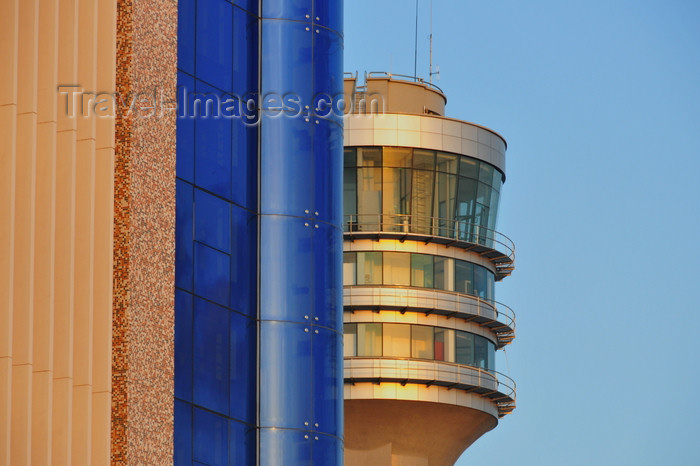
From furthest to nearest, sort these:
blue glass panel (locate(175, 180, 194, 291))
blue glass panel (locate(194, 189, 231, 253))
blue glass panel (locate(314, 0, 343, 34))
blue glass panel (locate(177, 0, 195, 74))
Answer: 1. blue glass panel (locate(314, 0, 343, 34))
2. blue glass panel (locate(177, 0, 195, 74))
3. blue glass panel (locate(194, 189, 231, 253))
4. blue glass panel (locate(175, 180, 194, 291))

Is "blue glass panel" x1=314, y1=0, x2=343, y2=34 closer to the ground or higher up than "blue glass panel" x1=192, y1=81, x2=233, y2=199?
higher up

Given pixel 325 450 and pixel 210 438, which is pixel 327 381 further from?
pixel 210 438

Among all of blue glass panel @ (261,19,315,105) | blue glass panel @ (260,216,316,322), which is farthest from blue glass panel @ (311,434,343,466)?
blue glass panel @ (261,19,315,105)

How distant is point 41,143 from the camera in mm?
28359

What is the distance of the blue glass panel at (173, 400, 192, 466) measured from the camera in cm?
3000

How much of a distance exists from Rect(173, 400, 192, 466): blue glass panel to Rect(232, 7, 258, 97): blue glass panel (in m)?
7.47

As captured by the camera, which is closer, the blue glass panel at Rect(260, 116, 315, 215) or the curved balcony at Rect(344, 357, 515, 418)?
the blue glass panel at Rect(260, 116, 315, 215)

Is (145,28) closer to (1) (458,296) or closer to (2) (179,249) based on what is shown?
(2) (179,249)

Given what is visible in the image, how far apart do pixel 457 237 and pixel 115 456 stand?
149ft

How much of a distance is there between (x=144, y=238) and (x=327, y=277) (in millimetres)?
7501

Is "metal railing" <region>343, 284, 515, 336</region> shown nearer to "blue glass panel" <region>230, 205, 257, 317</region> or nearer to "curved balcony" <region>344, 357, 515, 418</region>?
"curved balcony" <region>344, 357, 515, 418</region>

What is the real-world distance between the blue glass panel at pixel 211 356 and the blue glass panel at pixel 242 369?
265mm

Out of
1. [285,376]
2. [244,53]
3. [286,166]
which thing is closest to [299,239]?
[286,166]

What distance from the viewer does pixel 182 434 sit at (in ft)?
99.1
